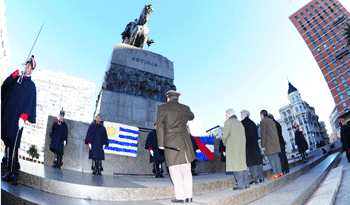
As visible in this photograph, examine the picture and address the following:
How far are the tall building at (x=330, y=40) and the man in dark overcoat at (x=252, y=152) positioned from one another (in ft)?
241

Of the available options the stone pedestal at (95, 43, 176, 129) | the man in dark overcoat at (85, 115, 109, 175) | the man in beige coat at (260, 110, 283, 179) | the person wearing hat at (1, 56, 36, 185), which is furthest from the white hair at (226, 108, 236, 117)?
A: the stone pedestal at (95, 43, 176, 129)

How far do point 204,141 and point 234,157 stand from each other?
5628 millimetres

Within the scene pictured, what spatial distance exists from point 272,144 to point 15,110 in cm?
613

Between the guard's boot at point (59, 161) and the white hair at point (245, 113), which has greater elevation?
the white hair at point (245, 113)

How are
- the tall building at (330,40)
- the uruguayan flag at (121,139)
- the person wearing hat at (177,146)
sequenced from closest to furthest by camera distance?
the person wearing hat at (177,146), the uruguayan flag at (121,139), the tall building at (330,40)

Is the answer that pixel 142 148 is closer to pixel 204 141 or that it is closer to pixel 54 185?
pixel 204 141

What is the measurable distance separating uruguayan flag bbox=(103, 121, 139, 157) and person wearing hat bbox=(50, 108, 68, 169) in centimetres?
150

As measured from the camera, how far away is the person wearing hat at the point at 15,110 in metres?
3.38

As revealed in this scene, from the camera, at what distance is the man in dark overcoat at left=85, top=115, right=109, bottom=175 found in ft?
20.4

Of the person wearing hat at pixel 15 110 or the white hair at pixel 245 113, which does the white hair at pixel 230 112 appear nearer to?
the white hair at pixel 245 113

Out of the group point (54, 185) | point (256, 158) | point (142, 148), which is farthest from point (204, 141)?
point (54, 185)

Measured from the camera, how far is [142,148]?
27.2ft

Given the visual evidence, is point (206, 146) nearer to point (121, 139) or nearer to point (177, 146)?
point (121, 139)

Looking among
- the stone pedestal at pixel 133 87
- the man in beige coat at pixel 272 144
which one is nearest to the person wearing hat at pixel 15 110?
the man in beige coat at pixel 272 144
